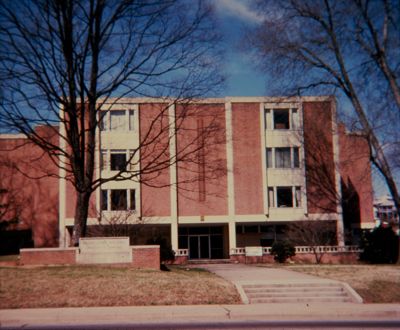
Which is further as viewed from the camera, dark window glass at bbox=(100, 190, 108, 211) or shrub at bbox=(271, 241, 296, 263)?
dark window glass at bbox=(100, 190, 108, 211)

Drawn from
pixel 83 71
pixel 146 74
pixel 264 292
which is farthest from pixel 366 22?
pixel 264 292

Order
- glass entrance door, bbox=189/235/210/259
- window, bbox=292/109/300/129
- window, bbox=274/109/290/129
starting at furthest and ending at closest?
glass entrance door, bbox=189/235/210/259, window, bbox=274/109/290/129, window, bbox=292/109/300/129

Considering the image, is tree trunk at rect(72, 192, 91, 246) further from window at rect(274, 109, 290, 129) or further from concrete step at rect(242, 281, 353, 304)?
window at rect(274, 109, 290, 129)

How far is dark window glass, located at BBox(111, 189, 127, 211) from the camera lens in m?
38.4

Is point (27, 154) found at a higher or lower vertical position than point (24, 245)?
higher

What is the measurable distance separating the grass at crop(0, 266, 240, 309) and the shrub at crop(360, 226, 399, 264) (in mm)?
19438

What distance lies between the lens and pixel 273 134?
41062 millimetres

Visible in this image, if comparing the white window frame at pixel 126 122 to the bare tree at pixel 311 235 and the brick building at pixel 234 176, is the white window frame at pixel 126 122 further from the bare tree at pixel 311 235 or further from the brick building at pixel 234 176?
the bare tree at pixel 311 235

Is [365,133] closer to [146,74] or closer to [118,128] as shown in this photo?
[146,74]

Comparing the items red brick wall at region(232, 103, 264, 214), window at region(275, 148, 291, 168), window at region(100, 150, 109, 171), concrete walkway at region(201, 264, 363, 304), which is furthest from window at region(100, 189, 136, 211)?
concrete walkway at region(201, 264, 363, 304)

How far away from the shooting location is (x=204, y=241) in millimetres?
42906

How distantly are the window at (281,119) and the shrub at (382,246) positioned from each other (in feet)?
38.1

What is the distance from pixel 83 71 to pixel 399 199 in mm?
18409

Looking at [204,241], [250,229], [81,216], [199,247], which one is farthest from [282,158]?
[81,216]
